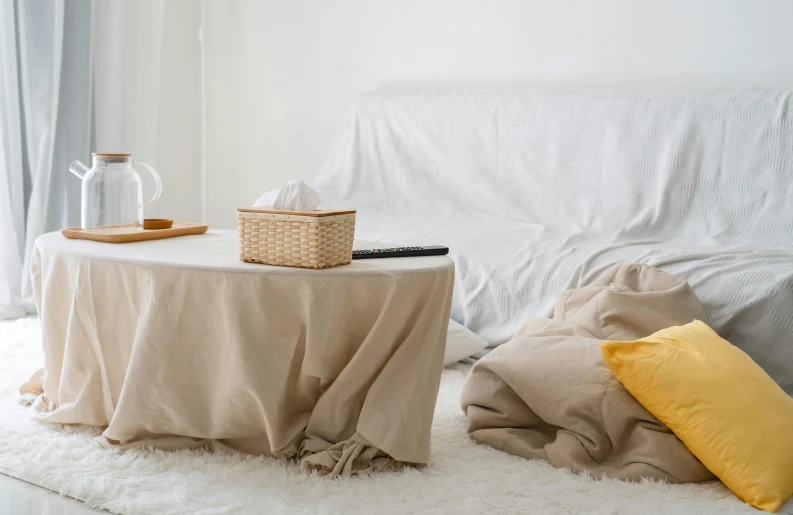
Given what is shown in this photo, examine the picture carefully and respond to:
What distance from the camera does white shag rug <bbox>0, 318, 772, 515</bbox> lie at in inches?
60.0

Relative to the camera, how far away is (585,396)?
175 centimetres

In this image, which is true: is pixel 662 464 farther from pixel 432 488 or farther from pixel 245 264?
pixel 245 264

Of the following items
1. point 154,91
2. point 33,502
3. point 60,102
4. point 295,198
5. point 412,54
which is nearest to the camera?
point 33,502

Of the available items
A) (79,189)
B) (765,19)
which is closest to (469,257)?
(765,19)

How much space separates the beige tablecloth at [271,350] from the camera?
163cm

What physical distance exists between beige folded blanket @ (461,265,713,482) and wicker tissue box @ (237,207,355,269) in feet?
1.57

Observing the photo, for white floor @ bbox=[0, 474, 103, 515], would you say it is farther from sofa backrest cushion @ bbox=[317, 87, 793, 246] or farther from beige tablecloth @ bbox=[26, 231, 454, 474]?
sofa backrest cushion @ bbox=[317, 87, 793, 246]

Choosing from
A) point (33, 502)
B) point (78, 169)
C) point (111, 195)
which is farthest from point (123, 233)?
point (33, 502)

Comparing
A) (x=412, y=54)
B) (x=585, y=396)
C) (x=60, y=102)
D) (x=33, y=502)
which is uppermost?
(x=412, y=54)

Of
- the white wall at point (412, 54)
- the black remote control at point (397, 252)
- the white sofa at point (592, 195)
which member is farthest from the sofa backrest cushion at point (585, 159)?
the black remote control at point (397, 252)

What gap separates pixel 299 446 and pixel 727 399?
2.81 ft

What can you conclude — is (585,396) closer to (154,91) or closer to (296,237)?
(296,237)

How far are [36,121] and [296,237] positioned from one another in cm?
213

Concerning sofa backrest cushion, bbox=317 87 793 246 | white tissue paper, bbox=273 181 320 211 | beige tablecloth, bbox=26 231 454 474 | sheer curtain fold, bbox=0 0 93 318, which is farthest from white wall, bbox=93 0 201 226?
white tissue paper, bbox=273 181 320 211
